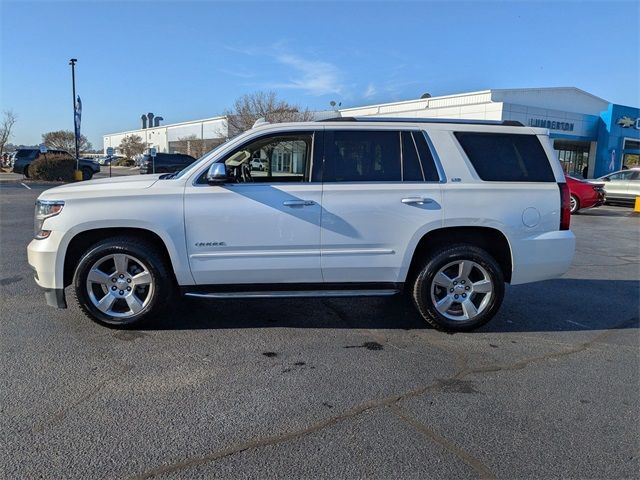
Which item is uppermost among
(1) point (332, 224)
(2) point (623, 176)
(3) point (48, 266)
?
(2) point (623, 176)

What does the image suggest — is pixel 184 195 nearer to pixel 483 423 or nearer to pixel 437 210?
pixel 437 210

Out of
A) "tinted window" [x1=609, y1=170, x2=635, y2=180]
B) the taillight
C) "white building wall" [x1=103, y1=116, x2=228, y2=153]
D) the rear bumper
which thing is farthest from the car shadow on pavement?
"white building wall" [x1=103, y1=116, x2=228, y2=153]

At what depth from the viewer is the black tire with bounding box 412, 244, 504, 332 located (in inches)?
180

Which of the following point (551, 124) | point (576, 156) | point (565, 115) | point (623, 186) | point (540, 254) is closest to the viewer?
point (540, 254)

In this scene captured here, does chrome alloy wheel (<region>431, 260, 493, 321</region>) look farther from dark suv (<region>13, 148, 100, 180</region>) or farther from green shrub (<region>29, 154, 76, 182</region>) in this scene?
dark suv (<region>13, 148, 100, 180</region>)

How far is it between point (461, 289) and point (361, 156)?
161 cm

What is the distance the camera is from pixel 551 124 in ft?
110

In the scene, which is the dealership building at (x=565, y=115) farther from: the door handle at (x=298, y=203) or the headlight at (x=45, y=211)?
the headlight at (x=45, y=211)

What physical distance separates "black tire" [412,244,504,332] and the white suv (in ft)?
0.04

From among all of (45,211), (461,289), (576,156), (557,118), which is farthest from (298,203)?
(576,156)

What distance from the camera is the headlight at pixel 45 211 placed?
14.2 ft

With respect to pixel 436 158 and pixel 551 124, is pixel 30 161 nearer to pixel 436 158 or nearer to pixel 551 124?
pixel 436 158

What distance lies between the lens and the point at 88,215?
430 centimetres

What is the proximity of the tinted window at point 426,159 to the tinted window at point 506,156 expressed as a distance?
0.35 meters
